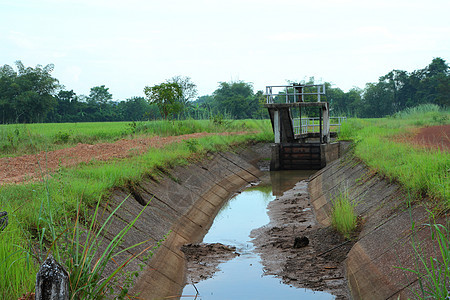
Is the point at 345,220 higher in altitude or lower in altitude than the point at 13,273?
lower

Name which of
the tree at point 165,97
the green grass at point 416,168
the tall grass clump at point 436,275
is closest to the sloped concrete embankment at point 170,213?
the tall grass clump at point 436,275

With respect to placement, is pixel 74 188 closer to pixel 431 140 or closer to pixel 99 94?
pixel 431 140

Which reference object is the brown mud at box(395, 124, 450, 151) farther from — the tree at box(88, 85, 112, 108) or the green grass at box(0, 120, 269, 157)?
the tree at box(88, 85, 112, 108)

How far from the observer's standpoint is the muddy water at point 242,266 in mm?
8953

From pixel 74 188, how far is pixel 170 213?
403 cm

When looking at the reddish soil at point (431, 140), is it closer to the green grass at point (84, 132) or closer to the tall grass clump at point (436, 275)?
the tall grass clump at point (436, 275)

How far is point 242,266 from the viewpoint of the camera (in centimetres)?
1069

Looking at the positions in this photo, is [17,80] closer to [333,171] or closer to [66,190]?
[333,171]

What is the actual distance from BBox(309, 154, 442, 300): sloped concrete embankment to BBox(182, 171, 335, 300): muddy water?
0.85m

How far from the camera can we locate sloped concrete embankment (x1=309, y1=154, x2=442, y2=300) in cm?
720

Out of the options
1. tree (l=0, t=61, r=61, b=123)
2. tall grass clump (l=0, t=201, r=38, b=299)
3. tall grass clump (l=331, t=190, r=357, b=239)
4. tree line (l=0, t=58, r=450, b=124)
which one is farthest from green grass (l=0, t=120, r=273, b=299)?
tree (l=0, t=61, r=61, b=123)

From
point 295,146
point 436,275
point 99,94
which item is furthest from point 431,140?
point 99,94

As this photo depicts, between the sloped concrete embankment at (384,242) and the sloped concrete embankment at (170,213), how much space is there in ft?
10.8

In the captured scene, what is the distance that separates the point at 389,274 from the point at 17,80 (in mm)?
55641
